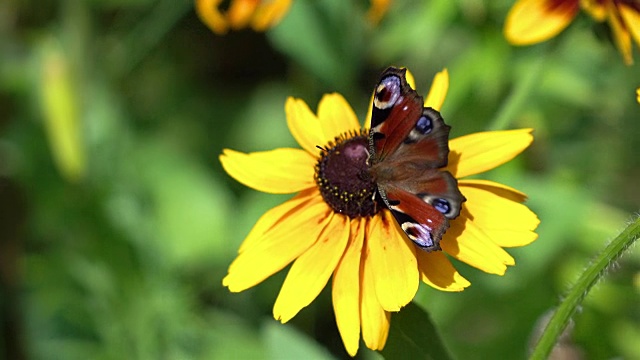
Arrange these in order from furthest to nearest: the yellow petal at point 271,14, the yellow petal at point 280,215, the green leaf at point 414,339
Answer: the yellow petal at point 271,14, the yellow petal at point 280,215, the green leaf at point 414,339

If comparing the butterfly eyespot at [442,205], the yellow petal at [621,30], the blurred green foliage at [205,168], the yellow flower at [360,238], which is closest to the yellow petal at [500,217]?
the yellow flower at [360,238]

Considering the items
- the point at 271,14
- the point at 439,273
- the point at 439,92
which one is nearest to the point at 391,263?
the point at 439,273

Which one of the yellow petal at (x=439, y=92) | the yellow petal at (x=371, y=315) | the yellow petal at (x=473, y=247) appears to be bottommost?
the yellow petal at (x=371, y=315)

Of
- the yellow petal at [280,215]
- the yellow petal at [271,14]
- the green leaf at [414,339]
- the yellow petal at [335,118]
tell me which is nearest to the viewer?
the green leaf at [414,339]

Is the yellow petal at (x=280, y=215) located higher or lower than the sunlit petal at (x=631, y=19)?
lower

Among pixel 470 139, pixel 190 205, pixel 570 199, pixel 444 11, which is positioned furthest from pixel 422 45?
pixel 470 139

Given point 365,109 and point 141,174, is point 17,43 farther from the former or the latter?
point 365,109

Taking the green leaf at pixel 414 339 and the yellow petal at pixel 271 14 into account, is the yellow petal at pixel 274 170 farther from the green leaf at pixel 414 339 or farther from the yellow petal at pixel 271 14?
the yellow petal at pixel 271 14

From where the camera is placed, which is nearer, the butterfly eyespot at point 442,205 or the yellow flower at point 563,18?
the butterfly eyespot at point 442,205

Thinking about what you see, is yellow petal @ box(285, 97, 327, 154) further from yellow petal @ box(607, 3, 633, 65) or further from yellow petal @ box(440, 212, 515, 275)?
yellow petal @ box(607, 3, 633, 65)
